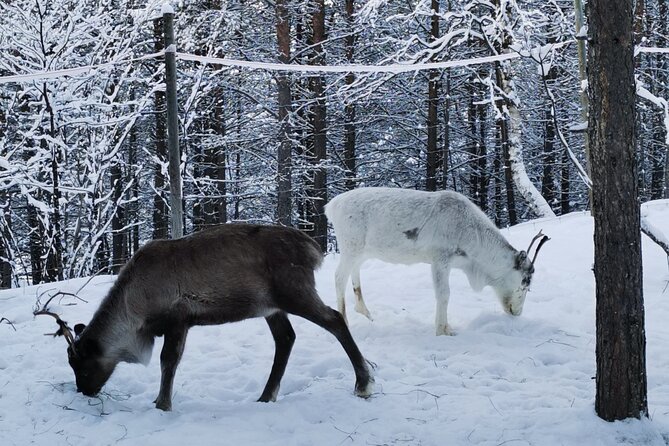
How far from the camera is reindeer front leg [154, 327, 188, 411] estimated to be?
15.0 ft

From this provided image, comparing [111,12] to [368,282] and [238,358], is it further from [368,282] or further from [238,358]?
[238,358]

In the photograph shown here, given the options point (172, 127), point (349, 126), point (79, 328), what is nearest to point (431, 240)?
point (172, 127)

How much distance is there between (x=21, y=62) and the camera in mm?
11688

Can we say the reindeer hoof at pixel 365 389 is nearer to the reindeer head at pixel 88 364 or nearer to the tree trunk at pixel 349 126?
the reindeer head at pixel 88 364

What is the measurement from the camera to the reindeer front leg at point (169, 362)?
4.57m

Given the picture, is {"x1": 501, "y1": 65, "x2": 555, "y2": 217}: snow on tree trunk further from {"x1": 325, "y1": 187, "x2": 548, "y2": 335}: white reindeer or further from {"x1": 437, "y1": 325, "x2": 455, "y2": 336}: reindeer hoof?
{"x1": 437, "y1": 325, "x2": 455, "y2": 336}: reindeer hoof

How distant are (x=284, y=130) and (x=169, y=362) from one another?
11.3 meters

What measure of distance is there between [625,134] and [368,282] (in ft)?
16.7

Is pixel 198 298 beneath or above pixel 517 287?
above

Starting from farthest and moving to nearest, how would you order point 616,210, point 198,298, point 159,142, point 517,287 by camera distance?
point 159,142 → point 517,287 → point 198,298 → point 616,210

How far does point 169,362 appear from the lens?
4.59 metres

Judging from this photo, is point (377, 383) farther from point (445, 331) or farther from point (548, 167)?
point (548, 167)

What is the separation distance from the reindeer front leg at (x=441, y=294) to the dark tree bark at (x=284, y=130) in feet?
26.8

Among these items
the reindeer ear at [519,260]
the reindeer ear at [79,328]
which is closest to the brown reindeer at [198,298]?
the reindeer ear at [79,328]
